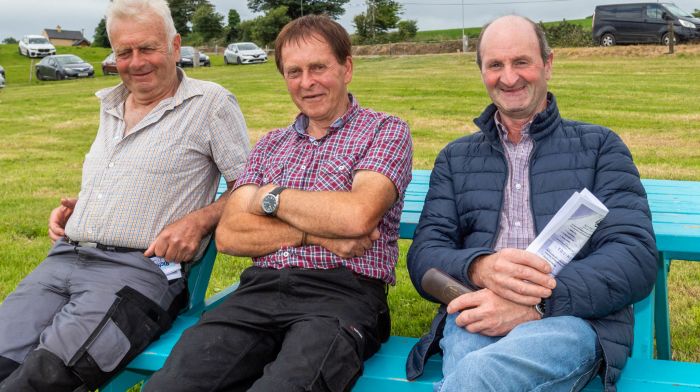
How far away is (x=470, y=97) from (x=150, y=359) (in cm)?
1450

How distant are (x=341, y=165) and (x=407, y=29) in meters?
47.7

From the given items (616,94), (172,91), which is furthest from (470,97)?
(172,91)

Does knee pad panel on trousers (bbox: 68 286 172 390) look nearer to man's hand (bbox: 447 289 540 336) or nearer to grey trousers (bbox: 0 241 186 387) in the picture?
grey trousers (bbox: 0 241 186 387)

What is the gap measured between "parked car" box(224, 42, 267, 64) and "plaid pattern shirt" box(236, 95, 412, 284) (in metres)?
36.1

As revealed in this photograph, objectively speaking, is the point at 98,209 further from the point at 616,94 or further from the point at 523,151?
the point at 616,94

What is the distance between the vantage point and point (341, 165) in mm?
3133

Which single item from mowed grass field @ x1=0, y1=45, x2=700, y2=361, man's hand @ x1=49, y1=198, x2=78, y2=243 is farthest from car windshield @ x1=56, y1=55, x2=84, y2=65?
man's hand @ x1=49, y1=198, x2=78, y2=243

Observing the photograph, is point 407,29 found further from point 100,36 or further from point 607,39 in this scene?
point 100,36

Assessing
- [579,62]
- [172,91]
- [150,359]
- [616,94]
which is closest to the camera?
[150,359]

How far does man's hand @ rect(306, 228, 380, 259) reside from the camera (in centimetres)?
294

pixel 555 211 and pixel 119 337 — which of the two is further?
pixel 119 337

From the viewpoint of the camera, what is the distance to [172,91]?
376 cm

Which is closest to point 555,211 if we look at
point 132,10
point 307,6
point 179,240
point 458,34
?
point 179,240

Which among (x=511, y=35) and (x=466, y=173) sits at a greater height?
(x=511, y=35)
